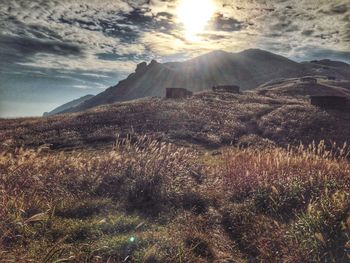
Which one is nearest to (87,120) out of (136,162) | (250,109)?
(250,109)

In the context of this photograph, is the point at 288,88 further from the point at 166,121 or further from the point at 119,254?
the point at 119,254

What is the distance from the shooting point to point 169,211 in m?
9.42

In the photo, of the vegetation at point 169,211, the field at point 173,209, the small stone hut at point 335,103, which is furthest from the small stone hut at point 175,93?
the vegetation at point 169,211

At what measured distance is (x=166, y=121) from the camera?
3225cm

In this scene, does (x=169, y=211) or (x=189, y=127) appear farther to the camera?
(x=189, y=127)

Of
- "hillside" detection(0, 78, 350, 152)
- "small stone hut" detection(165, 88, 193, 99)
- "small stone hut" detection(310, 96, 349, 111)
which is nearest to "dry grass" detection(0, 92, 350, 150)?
"hillside" detection(0, 78, 350, 152)

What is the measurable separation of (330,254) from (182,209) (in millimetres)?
4189

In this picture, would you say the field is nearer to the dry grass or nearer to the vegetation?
the vegetation

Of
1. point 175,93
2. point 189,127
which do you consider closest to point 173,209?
point 189,127

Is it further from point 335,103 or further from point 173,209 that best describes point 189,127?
point 173,209

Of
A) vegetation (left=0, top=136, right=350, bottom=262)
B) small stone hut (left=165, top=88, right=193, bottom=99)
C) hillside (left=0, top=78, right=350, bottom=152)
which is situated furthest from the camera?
small stone hut (left=165, top=88, right=193, bottom=99)

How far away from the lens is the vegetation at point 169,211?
6.74 metres

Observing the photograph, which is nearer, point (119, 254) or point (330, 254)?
point (330, 254)

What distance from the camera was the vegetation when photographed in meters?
6.74
